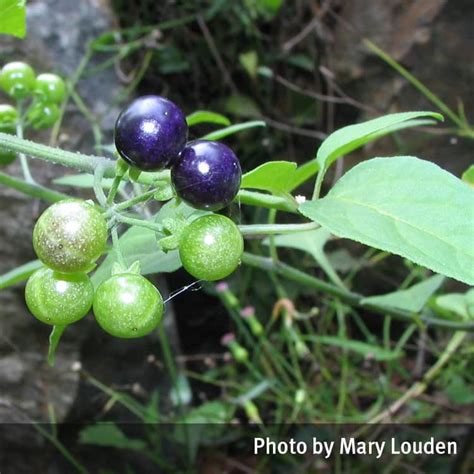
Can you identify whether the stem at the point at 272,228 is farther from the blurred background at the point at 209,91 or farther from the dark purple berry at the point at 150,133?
the blurred background at the point at 209,91

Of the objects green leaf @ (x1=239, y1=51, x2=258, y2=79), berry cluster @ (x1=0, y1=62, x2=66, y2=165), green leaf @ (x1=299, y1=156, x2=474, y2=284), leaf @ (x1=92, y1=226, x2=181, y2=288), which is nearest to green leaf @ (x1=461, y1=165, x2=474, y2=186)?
green leaf @ (x1=299, y1=156, x2=474, y2=284)

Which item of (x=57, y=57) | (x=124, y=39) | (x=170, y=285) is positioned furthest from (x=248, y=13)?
(x=170, y=285)

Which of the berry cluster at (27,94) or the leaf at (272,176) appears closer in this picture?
the leaf at (272,176)

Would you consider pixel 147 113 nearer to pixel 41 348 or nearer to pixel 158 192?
pixel 158 192

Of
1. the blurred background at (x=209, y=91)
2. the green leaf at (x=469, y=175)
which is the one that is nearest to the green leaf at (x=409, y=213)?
the green leaf at (x=469, y=175)

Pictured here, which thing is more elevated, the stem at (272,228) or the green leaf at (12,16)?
the green leaf at (12,16)

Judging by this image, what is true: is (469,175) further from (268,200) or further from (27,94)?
(27,94)
